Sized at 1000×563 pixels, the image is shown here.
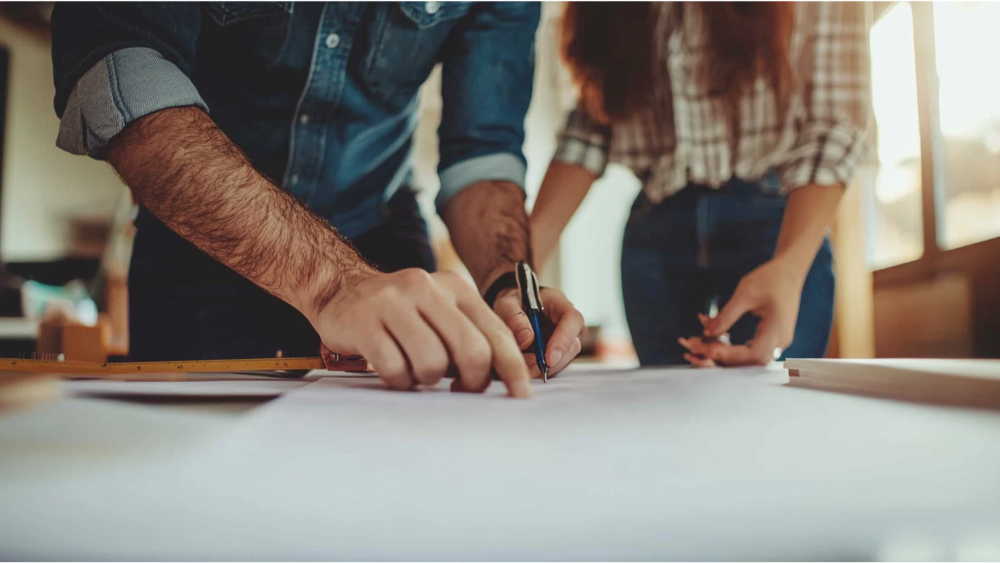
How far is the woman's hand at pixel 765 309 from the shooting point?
70 centimetres

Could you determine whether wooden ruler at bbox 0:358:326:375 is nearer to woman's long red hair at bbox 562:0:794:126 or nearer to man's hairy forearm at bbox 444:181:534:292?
man's hairy forearm at bbox 444:181:534:292

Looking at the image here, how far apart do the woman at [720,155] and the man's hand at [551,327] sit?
260 millimetres

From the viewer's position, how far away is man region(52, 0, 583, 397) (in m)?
0.38

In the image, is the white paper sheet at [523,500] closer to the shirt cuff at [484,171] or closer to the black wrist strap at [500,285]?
the black wrist strap at [500,285]

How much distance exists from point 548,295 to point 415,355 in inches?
10.4

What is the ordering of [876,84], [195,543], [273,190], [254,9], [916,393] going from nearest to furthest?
[195,543] < [916,393] < [273,190] < [254,9] < [876,84]

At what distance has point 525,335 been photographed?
1.70ft

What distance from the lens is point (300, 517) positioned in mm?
171

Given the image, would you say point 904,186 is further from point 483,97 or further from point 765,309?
point 483,97

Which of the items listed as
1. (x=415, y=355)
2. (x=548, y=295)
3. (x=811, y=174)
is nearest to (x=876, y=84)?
(x=811, y=174)

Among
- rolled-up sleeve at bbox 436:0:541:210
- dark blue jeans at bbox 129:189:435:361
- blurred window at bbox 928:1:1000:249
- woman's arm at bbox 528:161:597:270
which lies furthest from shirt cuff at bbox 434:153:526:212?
blurred window at bbox 928:1:1000:249

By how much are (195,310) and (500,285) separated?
0.39 metres

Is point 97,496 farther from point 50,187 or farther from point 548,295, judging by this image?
point 50,187

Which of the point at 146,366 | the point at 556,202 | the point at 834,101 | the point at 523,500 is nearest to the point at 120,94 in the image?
the point at 146,366
